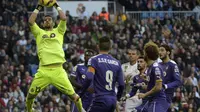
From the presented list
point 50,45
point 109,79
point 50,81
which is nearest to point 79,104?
point 50,81

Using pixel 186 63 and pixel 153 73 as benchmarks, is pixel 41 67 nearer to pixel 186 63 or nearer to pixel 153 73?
pixel 153 73

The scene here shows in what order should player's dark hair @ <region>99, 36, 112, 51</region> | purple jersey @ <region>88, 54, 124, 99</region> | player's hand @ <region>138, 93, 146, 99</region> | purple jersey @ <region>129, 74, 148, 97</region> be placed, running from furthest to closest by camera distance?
purple jersey @ <region>129, 74, 148, 97</region>
player's hand @ <region>138, 93, 146, 99</region>
purple jersey @ <region>88, 54, 124, 99</region>
player's dark hair @ <region>99, 36, 112, 51</region>

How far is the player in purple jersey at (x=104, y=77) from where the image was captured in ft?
57.9

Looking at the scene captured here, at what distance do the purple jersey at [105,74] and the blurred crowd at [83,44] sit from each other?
1128 centimetres

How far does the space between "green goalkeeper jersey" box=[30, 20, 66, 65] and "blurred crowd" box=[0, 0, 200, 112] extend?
908cm

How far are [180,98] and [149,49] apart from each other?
14706 mm

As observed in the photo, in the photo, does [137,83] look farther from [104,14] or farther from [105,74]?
[104,14]

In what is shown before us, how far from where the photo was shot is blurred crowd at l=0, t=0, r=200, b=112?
30750 millimetres

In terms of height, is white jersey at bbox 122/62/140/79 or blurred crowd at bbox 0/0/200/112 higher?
white jersey at bbox 122/62/140/79

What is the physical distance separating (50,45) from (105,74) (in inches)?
103

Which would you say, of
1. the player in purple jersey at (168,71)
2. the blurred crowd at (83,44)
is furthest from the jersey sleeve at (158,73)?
the blurred crowd at (83,44)

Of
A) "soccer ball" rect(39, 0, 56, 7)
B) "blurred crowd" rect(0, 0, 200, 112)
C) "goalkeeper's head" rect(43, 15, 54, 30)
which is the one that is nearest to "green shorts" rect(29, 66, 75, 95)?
"goalkeeper's head" rect(43, 15, 54, 30)

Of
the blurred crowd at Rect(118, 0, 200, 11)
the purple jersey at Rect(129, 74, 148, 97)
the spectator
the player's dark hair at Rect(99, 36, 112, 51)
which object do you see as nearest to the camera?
the player's dark hair at Rect(99, 36, 112, 51)

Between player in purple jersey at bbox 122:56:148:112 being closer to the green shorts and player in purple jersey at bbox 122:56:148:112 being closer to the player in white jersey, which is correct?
the player in white jersey
